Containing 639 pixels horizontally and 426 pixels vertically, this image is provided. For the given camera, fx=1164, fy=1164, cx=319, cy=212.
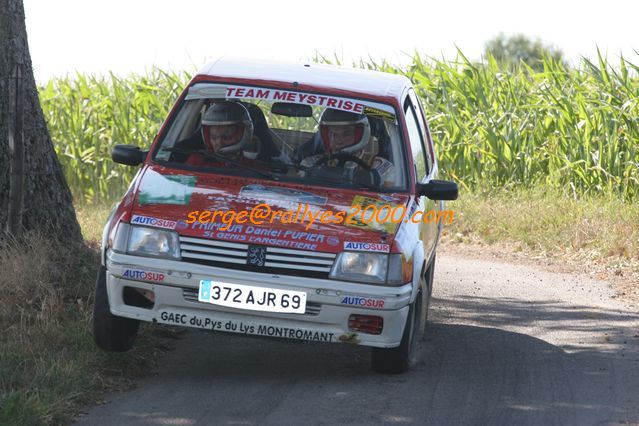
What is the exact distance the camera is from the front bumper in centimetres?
659

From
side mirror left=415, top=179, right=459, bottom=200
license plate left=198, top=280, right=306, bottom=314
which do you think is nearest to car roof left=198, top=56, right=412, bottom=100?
side mirror left=415, top=179, right=459, bottom=200

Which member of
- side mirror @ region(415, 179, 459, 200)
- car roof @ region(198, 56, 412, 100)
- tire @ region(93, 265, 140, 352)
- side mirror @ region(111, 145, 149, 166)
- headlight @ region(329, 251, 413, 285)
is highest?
car roof @ region(198, 56, 412, 100)

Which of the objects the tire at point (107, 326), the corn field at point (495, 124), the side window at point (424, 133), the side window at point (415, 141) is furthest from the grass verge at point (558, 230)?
the tire at point (107, 326)

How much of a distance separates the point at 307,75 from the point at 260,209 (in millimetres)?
1623

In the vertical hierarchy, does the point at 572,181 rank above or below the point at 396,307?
below

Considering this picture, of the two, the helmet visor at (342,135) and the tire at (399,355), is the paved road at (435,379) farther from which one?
the helmet visor at (342,135)

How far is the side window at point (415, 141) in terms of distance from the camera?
26.6ft

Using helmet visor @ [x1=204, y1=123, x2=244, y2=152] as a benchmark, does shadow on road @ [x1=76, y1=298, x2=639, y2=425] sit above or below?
below

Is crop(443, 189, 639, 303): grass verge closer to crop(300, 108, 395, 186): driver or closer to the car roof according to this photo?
the car roof

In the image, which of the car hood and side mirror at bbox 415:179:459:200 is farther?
side mirror at bbox 415:179:459:200

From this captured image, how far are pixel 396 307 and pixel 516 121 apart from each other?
10336mm

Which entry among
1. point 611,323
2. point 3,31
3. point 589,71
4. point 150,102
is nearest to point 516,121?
point 589,71

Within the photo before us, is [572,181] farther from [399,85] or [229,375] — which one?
[229,375]

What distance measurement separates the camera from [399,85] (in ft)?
28.1
